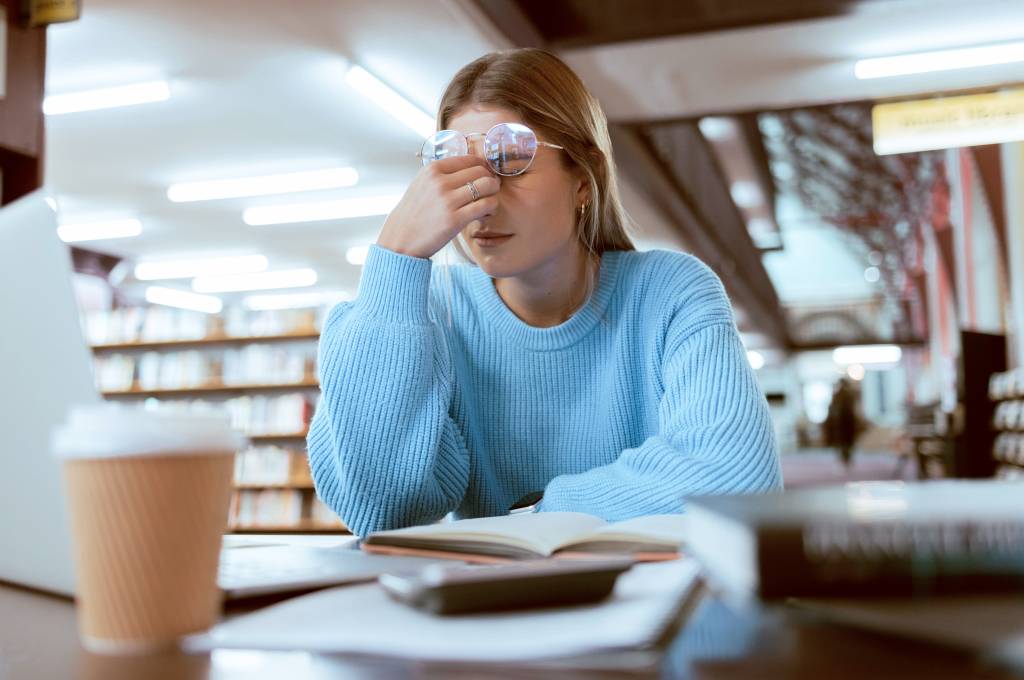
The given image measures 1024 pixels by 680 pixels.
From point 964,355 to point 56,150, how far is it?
6965 mm

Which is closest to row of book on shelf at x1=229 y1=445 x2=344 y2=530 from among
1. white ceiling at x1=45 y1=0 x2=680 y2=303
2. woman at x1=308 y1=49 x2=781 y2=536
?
white ceiling at x1=45 y1=0 x2=680 y2=303

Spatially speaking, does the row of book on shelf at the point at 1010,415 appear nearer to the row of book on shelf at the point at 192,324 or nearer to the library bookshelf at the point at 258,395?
the library bookshelf at the point at 258,395

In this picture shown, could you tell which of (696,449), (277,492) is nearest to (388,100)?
(277,492)

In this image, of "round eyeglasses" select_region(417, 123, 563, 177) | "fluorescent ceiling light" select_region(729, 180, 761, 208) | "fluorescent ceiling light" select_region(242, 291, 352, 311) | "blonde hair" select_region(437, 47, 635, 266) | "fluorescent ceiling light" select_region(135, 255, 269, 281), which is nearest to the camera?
"round eyeglasses" select_region(417, 123, 563, 177)

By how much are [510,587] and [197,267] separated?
11.3 metres

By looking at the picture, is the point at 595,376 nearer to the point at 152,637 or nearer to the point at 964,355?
the point at 152,637

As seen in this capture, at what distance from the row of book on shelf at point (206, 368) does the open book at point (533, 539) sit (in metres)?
5.34

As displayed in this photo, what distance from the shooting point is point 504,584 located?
0.47 metres

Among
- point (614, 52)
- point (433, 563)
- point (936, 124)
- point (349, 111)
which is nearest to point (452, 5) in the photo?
point (614, 52)

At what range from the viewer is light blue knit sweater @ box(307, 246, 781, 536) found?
1.01 meters

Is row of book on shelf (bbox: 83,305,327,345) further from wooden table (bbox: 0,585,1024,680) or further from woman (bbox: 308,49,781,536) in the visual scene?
wooden table (bbox: 0,585,1024,680)

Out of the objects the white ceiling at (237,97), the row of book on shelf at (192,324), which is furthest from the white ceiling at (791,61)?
the row of book on shelf at (192,324)

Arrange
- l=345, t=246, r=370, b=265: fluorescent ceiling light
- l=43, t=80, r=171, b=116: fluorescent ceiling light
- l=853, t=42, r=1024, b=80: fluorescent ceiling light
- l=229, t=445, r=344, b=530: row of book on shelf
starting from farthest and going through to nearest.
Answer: l=345, t=246, r=370, b=265: fluorescent ceiling light → l=229, t=445, r=344, b=530: row of book on shelf → l=43, t=80, r=171, b=116: fluorescent ceiling light → l=853, t=42, r=1024, b=80: fluorescent ceiling light

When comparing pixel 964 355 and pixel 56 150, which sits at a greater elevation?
pixel 56 150
